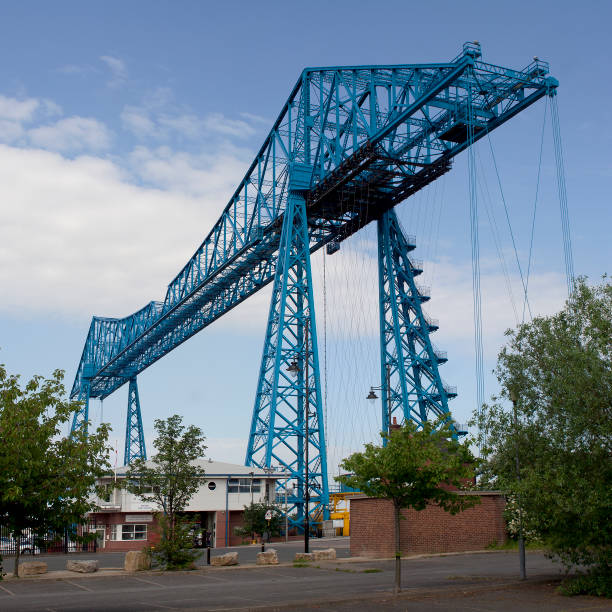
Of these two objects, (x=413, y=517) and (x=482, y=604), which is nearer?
(x=482, y=604)

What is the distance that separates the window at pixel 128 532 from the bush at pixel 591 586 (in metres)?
31.6

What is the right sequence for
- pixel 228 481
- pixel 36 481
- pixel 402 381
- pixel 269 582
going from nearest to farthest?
pixel 36 481
pixel 269 582
pixel 402 381
pixel 228 481

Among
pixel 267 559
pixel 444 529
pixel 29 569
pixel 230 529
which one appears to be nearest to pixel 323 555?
pixel 267 559

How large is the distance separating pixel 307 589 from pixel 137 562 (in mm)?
8734

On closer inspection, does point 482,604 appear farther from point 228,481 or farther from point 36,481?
point 228,481

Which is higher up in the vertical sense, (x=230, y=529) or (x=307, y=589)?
(x=307, y=589)

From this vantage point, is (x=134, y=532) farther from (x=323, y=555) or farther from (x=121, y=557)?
(x=323, y=555)

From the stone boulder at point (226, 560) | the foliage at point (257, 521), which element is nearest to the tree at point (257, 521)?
the foliage at point (257, 521)

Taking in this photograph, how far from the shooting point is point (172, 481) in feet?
86.2

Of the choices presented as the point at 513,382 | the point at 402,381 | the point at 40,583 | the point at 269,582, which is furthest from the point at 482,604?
the point at 402,381

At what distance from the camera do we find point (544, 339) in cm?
1755

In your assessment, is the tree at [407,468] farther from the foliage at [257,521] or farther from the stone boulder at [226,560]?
the foliage at [257,521]

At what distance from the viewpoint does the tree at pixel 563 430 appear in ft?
51.4

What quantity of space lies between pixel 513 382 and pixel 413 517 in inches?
553
